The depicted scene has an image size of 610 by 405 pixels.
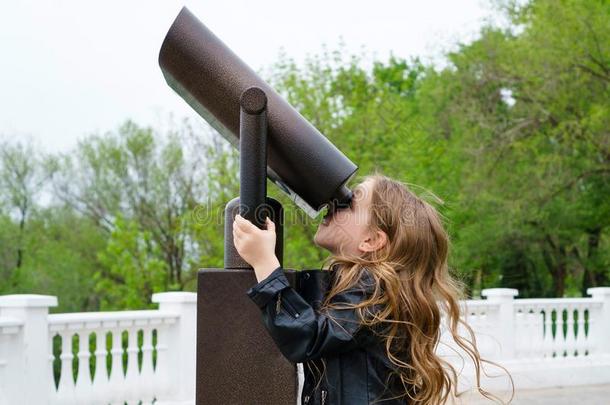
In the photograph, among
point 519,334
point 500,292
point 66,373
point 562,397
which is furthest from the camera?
point 519,334

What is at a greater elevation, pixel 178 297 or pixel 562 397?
pixel 178 297

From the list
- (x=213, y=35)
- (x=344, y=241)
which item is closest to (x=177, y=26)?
(x=213, y=35)

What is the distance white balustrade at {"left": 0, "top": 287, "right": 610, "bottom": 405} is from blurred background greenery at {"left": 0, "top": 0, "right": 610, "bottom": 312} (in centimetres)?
221

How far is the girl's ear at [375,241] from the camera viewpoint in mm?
2160

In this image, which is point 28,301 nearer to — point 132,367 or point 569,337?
point 132,367

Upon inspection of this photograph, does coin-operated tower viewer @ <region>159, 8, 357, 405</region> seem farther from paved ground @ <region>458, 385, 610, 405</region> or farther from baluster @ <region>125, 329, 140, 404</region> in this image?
paved ground @ <region>458, 385, 610, 405</region>

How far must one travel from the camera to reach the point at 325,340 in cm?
188

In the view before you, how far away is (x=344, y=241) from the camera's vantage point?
7.11ft

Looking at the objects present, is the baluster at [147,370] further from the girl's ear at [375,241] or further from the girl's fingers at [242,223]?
the girl's fingers at [242,223]

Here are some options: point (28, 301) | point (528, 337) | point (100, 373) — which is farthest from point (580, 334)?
point (28, 301)

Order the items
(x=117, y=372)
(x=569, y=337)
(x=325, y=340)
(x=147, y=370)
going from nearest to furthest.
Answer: (x=325, y=340)
(x=117, y=372)
(x=147, y=370)
(x=569, y=337)

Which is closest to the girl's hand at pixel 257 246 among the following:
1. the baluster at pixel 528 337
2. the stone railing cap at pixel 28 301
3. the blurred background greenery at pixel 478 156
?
the stone railing cap at pixel 28 301

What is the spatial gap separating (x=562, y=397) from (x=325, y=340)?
250 inches

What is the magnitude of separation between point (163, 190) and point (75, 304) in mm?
5217
